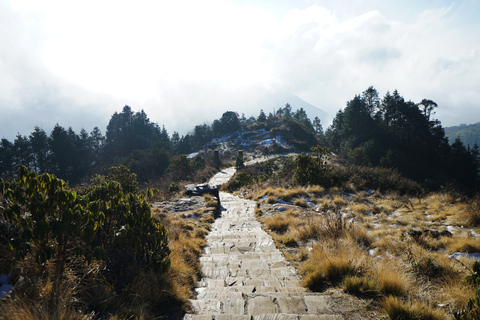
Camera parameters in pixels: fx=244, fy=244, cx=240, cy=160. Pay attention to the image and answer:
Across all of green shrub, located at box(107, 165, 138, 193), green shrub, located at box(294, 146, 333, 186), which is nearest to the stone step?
green shrub, located at box(294, 146, 333, 186)

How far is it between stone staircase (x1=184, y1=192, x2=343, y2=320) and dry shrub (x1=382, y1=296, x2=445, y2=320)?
1.74 ft

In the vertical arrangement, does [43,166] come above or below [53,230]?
above

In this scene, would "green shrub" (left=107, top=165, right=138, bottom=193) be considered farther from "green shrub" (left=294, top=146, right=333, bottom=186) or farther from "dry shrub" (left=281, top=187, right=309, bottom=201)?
"green shrub" (left=294, top=146, right=333, bottom=186)

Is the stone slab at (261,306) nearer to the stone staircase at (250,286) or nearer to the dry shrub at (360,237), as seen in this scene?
the stone staircase at (250,286)

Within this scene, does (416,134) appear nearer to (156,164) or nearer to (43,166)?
(156,164)

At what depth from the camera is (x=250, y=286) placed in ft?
12.4

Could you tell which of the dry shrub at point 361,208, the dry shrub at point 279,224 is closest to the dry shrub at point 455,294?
the dry shrub at point 279,224

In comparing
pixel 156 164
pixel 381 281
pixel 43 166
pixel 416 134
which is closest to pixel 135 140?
pixel 43 166

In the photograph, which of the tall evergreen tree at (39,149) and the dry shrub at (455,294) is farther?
the tall evergreen tree at (39,149)

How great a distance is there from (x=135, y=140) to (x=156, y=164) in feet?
89.5

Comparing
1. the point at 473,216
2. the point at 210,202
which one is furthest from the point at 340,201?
the point at 210,202

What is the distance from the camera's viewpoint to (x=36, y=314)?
7.00 feet

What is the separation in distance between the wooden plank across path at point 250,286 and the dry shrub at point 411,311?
0.56 m

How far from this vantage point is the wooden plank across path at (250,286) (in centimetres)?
283
